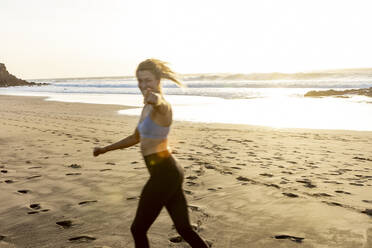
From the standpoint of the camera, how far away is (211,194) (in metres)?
5.69

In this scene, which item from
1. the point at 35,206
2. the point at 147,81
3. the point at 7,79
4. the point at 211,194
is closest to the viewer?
the point at 147,81

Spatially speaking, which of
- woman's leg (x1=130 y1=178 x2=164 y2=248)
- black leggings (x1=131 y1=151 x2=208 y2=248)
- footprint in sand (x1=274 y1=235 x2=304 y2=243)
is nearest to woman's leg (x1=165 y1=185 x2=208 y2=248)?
black leggings (x1=131 y1=151 x2=208 y2=248)

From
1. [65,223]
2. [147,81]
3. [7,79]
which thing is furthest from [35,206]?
[7,79]

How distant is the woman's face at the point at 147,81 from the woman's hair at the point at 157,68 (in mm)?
26

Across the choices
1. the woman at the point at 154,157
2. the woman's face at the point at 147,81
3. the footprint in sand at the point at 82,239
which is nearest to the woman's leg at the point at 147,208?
the woman at the point at 154,157

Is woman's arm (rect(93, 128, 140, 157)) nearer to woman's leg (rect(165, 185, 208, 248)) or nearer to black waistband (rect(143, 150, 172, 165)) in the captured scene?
black waistband (rect(143, 150, 172, 165))

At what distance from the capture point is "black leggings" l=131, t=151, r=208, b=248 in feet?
9.26

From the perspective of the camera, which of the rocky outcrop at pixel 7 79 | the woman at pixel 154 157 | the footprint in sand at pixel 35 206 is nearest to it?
the woman at pixel 154 157

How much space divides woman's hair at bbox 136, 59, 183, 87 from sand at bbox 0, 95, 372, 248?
216 centimetres

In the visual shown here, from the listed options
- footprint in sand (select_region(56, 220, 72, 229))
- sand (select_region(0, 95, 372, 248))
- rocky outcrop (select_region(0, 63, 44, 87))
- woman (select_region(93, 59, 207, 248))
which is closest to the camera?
woman (select_region(93, 59, 207, 248))

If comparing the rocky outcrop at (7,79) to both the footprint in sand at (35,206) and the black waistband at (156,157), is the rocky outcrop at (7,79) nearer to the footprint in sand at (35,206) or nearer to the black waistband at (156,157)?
the footprint in sand at (35,206)

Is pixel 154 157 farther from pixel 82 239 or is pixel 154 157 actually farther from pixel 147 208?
pixel 82 239

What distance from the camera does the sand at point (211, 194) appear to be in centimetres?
424

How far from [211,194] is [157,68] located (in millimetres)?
3376
